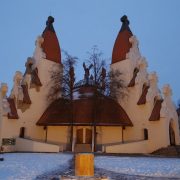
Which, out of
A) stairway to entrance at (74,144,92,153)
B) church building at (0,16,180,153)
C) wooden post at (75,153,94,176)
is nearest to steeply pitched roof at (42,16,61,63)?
church building at (0,16,180,153)

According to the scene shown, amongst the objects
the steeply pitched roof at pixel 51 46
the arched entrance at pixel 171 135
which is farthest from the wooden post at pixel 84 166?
the steeply pitched roof at pixel 51 46

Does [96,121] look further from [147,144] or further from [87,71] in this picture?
[87,71]

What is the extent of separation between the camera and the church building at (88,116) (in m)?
21.1

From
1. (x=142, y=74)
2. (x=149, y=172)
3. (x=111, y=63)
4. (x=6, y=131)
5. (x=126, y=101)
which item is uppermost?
(x=111, y=63)

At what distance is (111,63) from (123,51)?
6.59ft

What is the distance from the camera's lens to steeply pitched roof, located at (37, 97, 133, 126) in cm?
2186

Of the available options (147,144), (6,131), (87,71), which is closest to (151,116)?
(147,144)

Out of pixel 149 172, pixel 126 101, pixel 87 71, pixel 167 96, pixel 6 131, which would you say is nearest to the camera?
pixel 149 172

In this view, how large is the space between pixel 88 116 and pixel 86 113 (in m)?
0.47

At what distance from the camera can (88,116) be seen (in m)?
22.4

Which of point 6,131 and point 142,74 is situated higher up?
point 142,74

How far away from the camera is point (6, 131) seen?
20.8 metres

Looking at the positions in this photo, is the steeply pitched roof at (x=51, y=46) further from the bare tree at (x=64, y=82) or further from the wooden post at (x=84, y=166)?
the wooden post at (x=84, y=166)

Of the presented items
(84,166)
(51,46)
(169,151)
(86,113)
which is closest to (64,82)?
(86,113)
